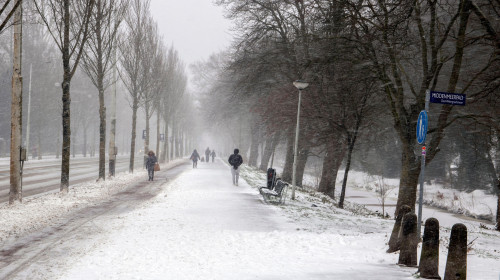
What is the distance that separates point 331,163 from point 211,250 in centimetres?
1446

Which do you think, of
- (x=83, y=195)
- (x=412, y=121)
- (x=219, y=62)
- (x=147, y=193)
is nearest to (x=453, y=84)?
(x=412, y=121)

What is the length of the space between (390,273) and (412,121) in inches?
299

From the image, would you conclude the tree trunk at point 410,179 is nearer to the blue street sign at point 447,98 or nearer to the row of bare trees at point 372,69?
the row of bare trees at point 372,69

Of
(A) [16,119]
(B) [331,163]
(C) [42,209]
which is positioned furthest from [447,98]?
(B) [331,163]

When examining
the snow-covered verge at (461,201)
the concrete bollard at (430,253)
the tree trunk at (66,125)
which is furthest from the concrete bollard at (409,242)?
the snow-covered verge at (461,201)

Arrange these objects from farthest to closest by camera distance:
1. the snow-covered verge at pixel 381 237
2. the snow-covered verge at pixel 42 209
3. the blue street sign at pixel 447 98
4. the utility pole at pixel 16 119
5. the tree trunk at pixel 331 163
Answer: the tree trunk at pixel 331 163, the utility pole at pixel 16 119, the snow-covered verge at pixel 42 209, the blue street sign at pixel 447 98, the snow-covered verge at pixel 381 237

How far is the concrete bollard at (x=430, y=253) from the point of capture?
18.6 feet

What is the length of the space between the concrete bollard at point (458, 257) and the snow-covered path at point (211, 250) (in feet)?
2.18

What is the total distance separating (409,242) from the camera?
6465mm

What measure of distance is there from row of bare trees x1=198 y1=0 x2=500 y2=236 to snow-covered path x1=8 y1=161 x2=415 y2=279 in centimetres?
135

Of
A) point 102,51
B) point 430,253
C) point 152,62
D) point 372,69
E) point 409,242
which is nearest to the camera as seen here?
point 430,253

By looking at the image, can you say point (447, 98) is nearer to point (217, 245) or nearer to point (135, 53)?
point (217, 245)

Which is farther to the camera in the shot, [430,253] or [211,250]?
[211,250]

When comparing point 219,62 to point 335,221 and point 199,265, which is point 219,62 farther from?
point 199,265
